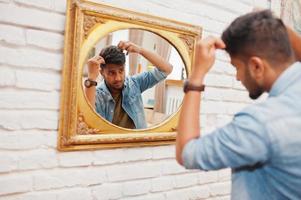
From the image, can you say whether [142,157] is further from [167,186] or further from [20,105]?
[20,105]

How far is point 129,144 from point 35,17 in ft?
1.82

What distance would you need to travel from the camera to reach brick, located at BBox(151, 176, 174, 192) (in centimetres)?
139

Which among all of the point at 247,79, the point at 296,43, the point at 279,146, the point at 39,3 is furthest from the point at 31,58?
the point at 296,43

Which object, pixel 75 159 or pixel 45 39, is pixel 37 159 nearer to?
pixel 75 159

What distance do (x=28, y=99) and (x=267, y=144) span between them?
2.35 feet

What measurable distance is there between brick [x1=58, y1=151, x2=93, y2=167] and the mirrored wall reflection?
15 cm

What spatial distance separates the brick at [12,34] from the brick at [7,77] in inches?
3.3

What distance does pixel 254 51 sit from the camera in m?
0.78

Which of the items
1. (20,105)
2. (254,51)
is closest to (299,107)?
(254,51)

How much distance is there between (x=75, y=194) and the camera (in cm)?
Result: 118

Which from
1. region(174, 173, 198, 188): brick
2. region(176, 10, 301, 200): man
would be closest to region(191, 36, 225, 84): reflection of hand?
region(176, 10, 301, 200): man

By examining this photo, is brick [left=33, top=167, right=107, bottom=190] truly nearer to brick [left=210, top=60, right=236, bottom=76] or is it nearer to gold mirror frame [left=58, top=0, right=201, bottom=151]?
gold mirror frame [left=58, top=0, right=201, bottom=151]

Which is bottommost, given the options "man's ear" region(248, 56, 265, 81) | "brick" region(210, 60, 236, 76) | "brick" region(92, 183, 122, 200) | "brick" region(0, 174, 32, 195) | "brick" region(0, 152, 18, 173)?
"brick" region(92, 183, 122, 200)

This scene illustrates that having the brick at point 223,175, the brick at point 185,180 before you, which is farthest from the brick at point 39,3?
the brick at point 223,175
